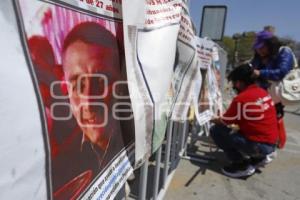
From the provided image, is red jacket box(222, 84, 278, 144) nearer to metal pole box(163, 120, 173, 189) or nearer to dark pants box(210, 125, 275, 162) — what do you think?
dark pants box(210, 125, 275, 162)

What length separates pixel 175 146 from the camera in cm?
388

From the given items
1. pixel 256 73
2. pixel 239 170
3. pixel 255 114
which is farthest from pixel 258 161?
pixel 256 73

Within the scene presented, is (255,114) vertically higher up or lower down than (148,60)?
lower down

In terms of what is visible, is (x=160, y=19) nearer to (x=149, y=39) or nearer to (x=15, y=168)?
(x=149, y=39)

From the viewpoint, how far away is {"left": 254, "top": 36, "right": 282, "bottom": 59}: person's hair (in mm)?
4203

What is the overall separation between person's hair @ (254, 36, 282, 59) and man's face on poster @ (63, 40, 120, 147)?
328 centimetres

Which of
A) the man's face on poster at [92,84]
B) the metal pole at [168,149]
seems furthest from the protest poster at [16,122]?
the metal pole at [168,149]

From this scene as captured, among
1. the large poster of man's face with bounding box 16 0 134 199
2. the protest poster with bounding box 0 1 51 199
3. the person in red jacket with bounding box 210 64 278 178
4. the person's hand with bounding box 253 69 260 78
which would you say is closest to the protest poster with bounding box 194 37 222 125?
the person in red jacket with bounding box 210 64 278 178

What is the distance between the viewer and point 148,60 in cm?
150

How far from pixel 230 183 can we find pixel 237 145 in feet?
1.47

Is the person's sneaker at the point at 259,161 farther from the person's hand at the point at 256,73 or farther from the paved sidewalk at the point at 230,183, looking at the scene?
the person's hand at the point at 256,73

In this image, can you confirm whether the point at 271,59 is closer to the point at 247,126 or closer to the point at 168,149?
the point at 247,126

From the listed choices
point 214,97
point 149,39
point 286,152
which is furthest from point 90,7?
point 286,152

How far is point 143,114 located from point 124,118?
0.09 m
